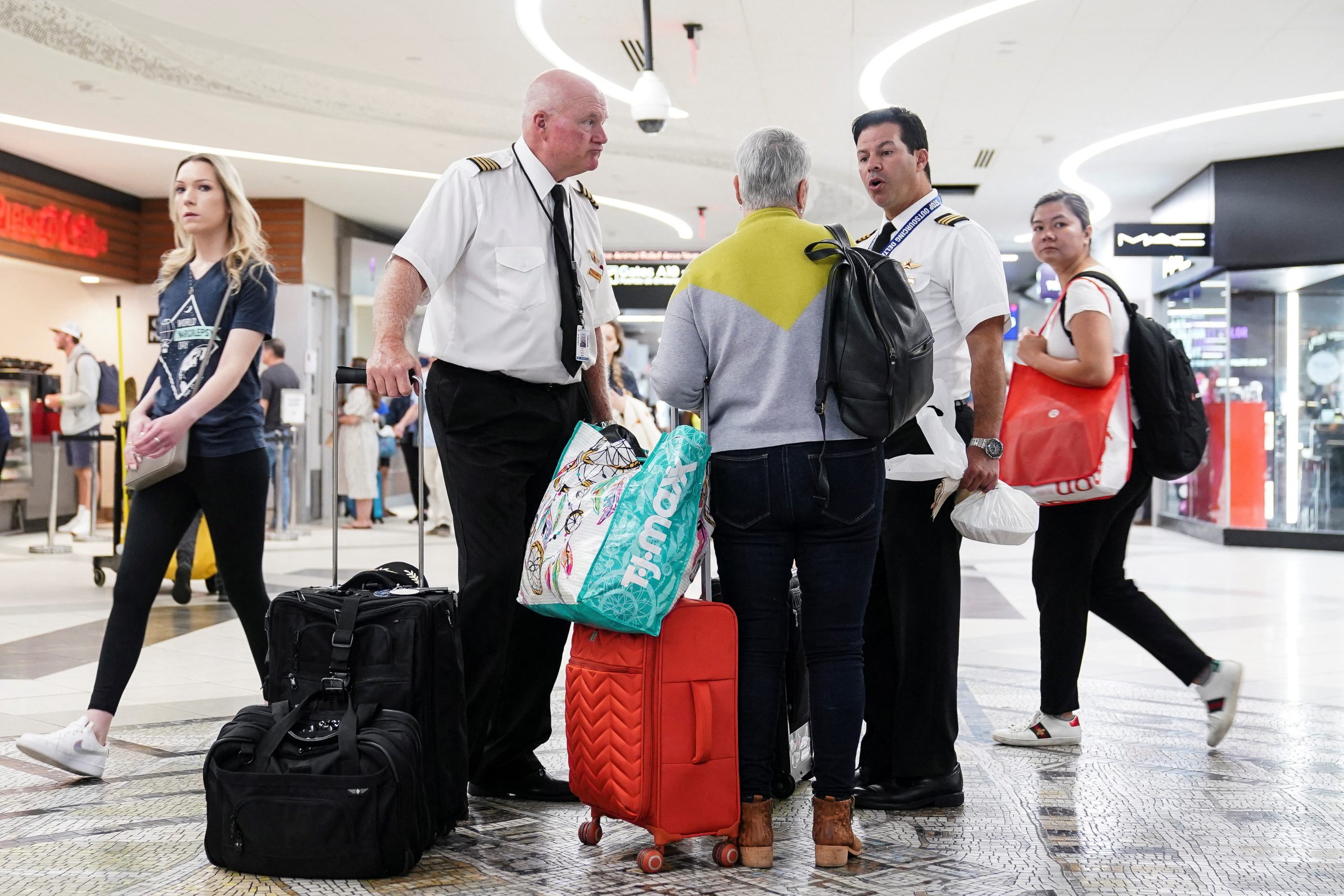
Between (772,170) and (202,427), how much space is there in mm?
1540

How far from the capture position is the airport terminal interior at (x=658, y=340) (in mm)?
2311

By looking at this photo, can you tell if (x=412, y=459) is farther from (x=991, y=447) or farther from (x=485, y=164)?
(x=991, y=447)

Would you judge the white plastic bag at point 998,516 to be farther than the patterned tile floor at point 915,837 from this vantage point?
Yes

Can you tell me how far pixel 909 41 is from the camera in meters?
7.61

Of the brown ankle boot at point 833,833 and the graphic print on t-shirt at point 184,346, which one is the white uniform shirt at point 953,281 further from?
the graphic print on t-shirt at point 184,346

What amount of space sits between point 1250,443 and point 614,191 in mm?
6791

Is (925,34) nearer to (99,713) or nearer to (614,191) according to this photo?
(614,191)

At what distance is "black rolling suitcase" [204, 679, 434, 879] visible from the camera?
2039mm

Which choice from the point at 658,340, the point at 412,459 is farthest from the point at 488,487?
the point at 412,459

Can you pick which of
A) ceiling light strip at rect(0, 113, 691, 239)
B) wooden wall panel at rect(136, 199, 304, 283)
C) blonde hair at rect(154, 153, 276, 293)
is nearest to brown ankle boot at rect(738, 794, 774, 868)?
blonde hair at rect(154, 153, 276, 293)

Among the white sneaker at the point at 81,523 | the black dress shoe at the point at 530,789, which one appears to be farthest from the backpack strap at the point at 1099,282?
the white sneaker at the point at 81,523

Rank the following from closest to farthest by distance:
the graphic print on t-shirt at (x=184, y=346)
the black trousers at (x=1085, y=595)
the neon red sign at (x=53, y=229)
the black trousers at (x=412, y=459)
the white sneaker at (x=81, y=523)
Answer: the graphic print on t-shirt at (x=184, y=346) < the black trousers at (x=1085, y=595) < the white sneaker at (x=81, y=523) < the neon red sign at (x=53, y=229) < the black trousers at (x=412, y=459)

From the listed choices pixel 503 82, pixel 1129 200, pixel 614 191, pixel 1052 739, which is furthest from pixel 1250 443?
pixel 1052 739

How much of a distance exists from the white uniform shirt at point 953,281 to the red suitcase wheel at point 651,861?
1188 millimetres
